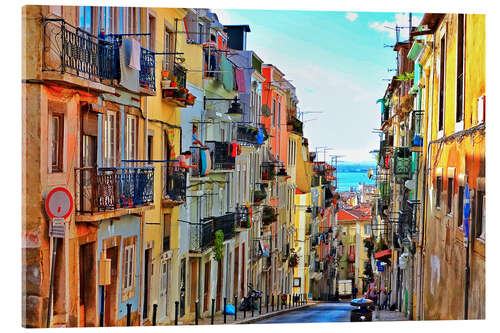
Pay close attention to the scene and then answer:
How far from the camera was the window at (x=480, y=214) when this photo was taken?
10.2 m

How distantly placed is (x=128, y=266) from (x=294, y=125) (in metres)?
3.75

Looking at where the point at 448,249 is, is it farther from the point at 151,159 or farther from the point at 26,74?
the point at 26,74

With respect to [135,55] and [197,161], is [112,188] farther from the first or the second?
→ [197,161]

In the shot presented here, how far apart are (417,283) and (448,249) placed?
2623mm

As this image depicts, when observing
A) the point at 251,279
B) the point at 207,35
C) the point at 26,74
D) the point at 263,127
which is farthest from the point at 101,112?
the point at 251,279

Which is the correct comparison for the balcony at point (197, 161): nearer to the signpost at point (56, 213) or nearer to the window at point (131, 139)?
the window at point (131, 139)

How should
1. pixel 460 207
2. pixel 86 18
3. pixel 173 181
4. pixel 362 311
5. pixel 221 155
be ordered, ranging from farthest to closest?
pixel 362 311, pixel 221 155, pixel 173 181, pixel 460 207, pixel 86 18

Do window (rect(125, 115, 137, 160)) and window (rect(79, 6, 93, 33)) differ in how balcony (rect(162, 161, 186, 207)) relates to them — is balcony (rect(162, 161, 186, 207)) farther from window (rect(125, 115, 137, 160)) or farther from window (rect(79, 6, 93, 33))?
window (rect(79, 6, 93, 33))

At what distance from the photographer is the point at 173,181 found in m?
11.2

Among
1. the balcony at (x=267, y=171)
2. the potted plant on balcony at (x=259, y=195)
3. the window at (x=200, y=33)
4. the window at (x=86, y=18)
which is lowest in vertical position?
the potted plant on balcony at (x=259, y=195)

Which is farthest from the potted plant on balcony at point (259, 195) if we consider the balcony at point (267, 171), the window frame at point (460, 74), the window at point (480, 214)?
the window at point (480, 214)

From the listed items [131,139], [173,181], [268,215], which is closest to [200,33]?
[131,139]

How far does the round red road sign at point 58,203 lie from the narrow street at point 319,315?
10.6 ft

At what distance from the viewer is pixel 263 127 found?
46.0 ft
